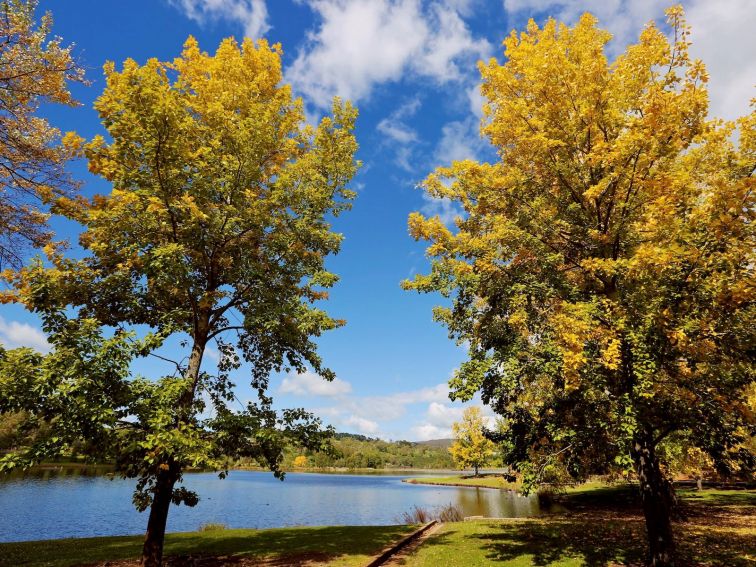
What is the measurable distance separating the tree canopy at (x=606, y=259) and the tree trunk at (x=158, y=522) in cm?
793

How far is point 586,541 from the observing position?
1405cm

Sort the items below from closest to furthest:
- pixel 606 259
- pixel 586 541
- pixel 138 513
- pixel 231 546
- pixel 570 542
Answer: pixel 606 259, pixel 570 542, pixel 586 541, pixel 231 546, pixel 138 513

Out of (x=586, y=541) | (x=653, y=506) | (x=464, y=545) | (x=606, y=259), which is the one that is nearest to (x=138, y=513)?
Result: (x=464, y=545)

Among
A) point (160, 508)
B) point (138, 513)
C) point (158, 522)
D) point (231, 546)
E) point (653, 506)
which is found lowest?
point (138, 513)

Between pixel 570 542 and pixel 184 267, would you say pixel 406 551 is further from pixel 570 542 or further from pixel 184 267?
pixel 184 267

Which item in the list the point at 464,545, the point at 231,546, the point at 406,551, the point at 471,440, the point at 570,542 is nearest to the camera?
the point at 570,542

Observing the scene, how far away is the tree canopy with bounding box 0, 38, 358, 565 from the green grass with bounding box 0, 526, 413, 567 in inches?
168

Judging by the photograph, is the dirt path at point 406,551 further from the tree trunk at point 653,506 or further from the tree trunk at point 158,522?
the tree trunk at point 653,506

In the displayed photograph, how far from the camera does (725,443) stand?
30.3 ft

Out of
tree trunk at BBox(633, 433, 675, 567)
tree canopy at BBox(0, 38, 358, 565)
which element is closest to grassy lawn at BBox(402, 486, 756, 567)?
tree trunk at BBox(633, 433, 675, 567)

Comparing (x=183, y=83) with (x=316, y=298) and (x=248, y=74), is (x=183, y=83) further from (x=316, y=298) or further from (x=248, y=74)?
(x=316, y=298)

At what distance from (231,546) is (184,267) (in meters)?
11.7

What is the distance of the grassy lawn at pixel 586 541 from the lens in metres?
11.6

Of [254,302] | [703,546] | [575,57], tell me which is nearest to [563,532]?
[703,546]
